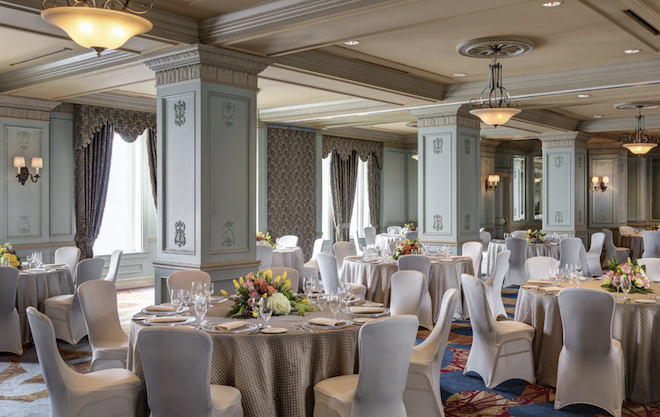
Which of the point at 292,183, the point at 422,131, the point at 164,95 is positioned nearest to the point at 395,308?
the point at 164,95

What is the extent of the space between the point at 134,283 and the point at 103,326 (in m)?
5.90

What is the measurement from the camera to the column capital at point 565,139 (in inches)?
501

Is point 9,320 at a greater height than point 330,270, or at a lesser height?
lesser

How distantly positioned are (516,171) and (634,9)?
40.7 ft

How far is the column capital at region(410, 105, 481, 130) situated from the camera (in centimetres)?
911

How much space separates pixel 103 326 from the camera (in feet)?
15.2

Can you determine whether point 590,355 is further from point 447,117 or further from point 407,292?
point 447,117

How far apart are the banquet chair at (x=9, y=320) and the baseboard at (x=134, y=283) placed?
397 cm

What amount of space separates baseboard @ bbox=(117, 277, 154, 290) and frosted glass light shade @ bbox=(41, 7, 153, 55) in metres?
7.34

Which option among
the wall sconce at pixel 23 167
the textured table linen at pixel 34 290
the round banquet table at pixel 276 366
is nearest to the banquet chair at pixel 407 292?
the round banquet table at pixel 276 366

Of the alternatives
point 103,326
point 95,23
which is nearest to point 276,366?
point 103,326

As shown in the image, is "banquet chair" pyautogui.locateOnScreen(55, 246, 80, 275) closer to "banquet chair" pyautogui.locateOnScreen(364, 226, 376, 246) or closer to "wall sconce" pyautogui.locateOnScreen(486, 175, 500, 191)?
"banquet chair" pyautogui.locateOnScreen(364, 226, 376, 246)

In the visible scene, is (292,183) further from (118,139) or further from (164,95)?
(164,95)

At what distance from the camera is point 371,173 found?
47.7ft
